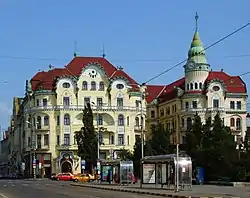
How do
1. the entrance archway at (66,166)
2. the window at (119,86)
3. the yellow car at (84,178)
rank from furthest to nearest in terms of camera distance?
the window at (119,86) → the entrance archway at (66,166) → the yellow car at (84,178)

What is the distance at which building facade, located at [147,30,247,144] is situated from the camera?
349 ft

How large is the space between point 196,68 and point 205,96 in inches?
214

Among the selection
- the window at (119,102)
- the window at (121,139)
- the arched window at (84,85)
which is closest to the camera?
the arched window at (84,85)

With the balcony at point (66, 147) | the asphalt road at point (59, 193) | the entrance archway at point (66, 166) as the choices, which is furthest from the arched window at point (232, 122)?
the asphalt road at point (59, 193)

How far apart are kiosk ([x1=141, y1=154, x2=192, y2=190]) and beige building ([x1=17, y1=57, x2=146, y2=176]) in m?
55.8

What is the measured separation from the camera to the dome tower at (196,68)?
105625 millimetres

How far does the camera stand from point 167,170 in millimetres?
45406

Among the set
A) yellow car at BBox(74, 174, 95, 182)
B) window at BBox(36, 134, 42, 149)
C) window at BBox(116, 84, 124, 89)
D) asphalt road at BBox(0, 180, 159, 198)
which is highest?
window at BBox(116, 84, 124, 89)

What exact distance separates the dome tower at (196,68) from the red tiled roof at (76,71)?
11.3 metres

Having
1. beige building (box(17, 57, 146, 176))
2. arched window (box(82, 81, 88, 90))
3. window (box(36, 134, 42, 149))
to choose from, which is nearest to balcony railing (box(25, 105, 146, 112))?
beige building (box(17, 57, 146, 176))

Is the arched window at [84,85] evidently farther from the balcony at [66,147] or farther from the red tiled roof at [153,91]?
the red tiled roof at [153,91]

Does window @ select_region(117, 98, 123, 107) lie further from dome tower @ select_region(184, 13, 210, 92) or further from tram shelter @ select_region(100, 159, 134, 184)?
tram shelter @ select_region(100, 159, 134, 184)

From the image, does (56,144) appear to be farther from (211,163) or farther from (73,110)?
(211,163)

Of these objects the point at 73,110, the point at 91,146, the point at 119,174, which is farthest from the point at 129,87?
the point at 119,174
